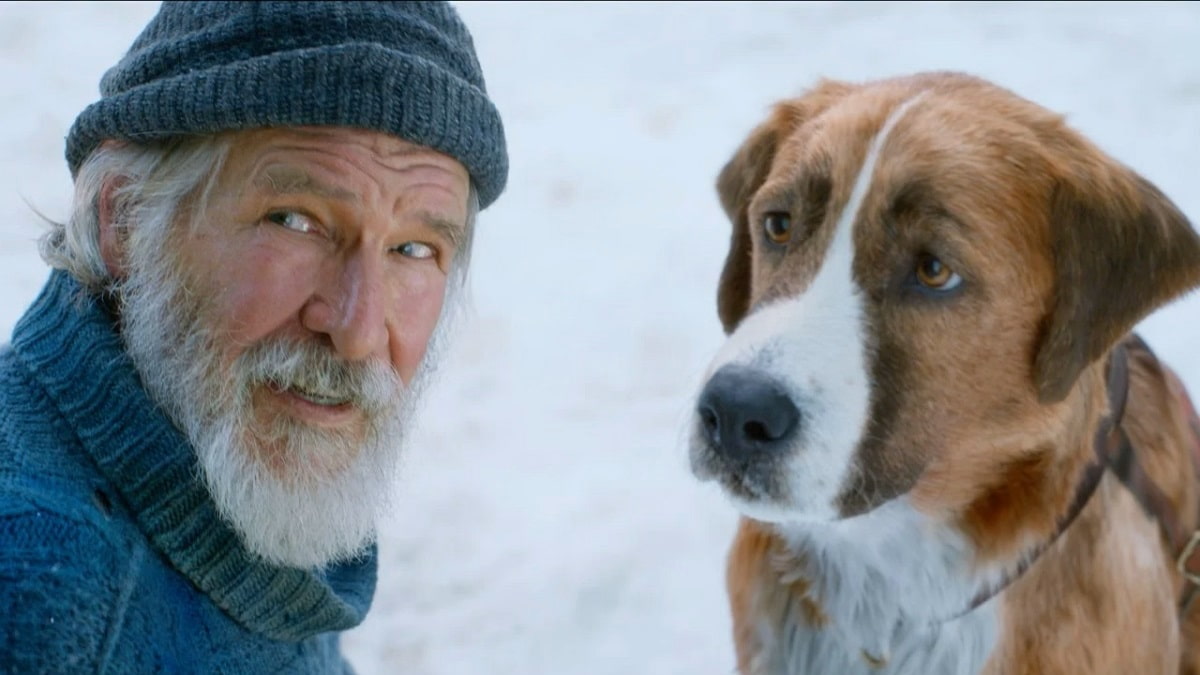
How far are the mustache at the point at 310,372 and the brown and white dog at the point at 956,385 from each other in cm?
67

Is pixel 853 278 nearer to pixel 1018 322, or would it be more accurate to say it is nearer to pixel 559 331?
pixel 1018 322

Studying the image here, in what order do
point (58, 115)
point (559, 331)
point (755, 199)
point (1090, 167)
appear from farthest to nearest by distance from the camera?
point (58, 115) → point (559, 331) → point (755, 199) → point (1090, 167)

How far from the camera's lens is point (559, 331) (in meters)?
5.59

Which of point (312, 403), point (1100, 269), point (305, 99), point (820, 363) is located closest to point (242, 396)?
point (312, 403)

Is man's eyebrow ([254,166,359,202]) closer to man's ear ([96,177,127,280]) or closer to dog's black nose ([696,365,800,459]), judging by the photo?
man's ear ([96,177,127,280])

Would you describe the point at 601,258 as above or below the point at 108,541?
below

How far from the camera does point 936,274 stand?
8.09 feet

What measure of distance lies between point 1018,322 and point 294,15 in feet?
4.95

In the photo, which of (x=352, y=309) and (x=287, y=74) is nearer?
(x=287, y=74)

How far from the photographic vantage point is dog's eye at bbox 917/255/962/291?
246 centimetres

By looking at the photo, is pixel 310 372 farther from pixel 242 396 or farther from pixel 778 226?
pixel 778 226

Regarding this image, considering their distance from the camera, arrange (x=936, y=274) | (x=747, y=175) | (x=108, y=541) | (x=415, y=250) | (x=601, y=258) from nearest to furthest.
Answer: (x=108, y=541) < (x=936, y=274) < (x=415, y=250) < (x=747, y=175) < (x=601, y=258)

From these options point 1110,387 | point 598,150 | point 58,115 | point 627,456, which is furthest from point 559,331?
point 1110,387

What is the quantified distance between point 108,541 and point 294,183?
75cm
